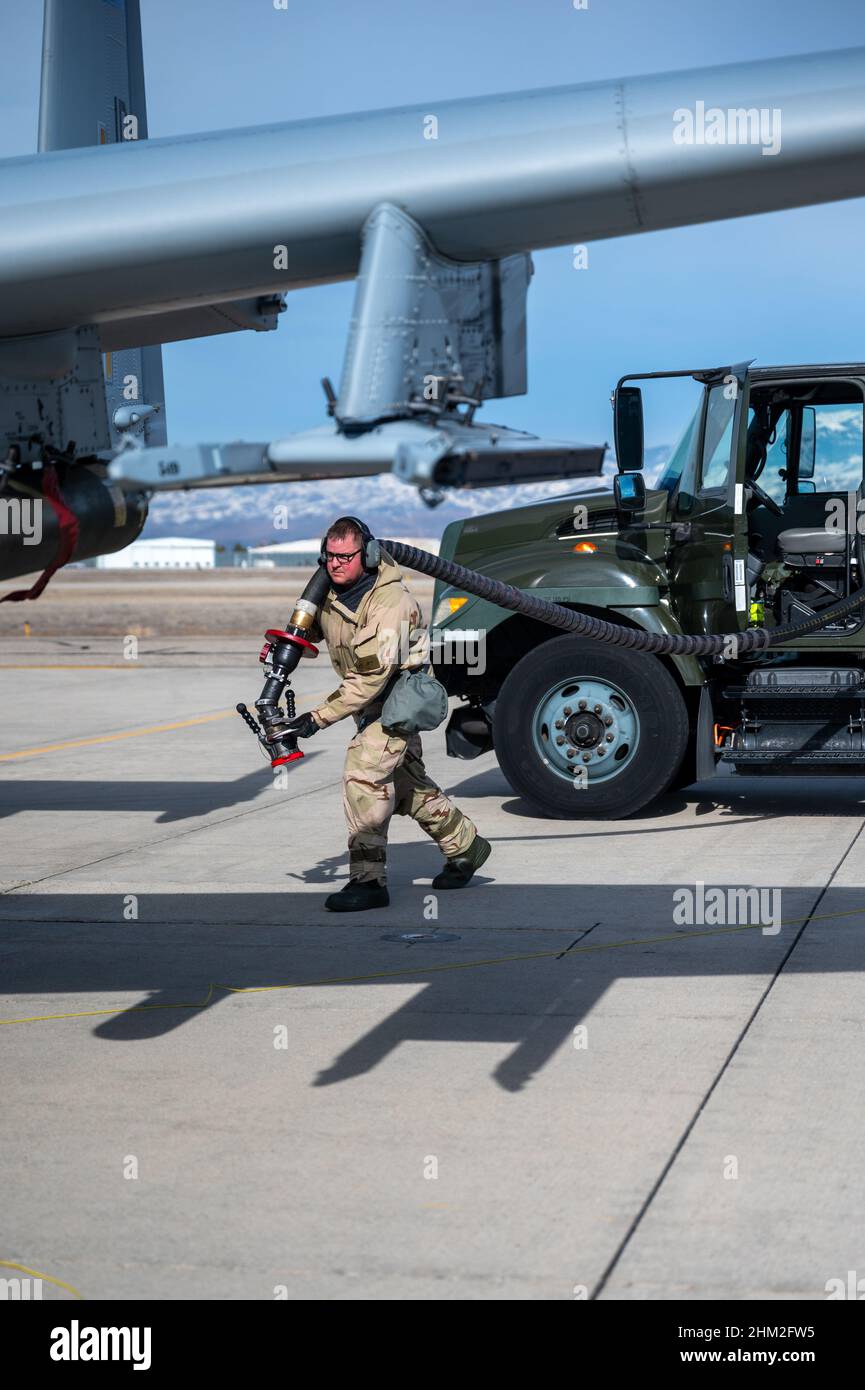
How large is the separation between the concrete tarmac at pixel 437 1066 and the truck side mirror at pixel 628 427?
7.45ft

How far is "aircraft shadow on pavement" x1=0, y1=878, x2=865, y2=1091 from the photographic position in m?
5.90

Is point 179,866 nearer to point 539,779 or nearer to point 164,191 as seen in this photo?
point 539,779

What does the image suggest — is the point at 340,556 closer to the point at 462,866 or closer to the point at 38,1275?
the point at 462,866

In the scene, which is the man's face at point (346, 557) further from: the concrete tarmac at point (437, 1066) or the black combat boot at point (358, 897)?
the concrete tarmac at point (437, 1066)

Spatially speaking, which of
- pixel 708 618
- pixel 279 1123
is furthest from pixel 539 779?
pixel 279 1123

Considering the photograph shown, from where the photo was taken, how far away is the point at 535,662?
10203 millimetres

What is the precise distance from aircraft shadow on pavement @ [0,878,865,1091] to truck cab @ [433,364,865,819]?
6.12 ft

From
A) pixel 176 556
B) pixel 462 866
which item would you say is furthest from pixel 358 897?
pixel 176 556

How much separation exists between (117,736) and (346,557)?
30.2 feet

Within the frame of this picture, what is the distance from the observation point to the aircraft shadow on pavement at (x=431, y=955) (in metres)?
5.90

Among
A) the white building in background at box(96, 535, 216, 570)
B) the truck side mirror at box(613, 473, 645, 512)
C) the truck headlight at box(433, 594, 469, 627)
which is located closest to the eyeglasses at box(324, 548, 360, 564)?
the truck side mirror at box(613, 473, 645, 512)

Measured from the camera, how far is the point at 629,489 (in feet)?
32.5

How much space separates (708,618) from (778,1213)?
618 cm

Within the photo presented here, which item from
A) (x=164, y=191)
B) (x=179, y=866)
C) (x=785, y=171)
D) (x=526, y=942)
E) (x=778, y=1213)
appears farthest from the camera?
(x=179, y=866)
